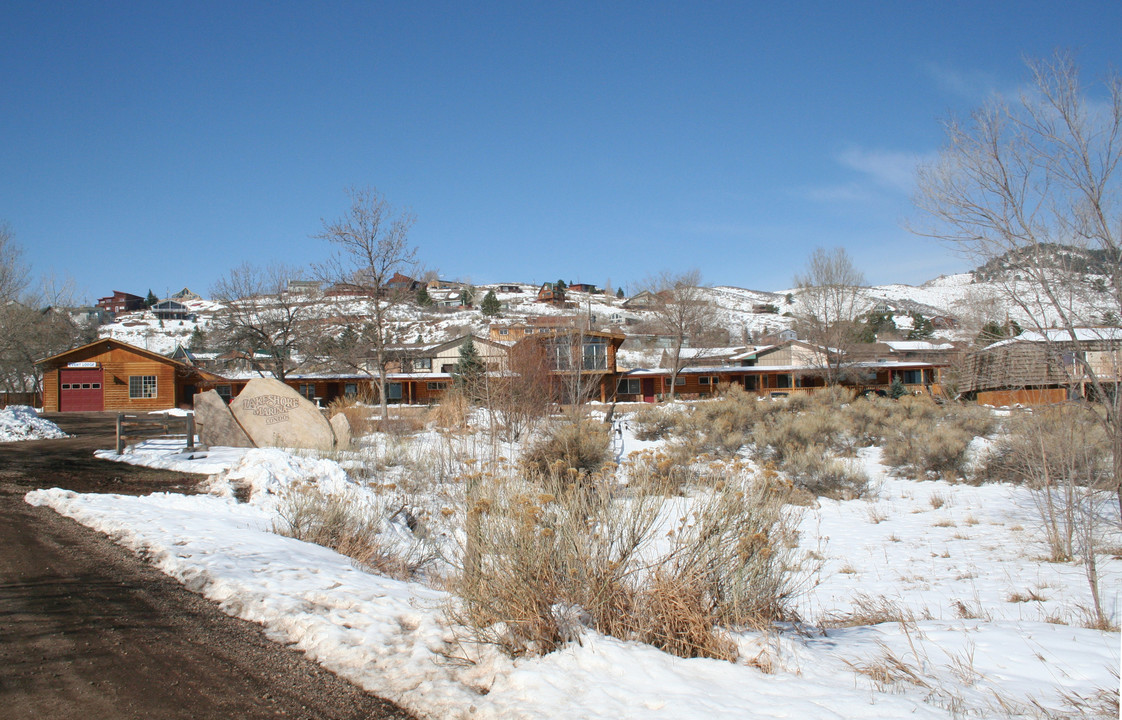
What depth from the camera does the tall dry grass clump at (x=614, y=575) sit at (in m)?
4.14

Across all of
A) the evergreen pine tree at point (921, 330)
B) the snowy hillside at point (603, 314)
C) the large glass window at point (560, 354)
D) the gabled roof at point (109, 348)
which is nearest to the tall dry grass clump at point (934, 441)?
the snowy hillside at point (603, 314)

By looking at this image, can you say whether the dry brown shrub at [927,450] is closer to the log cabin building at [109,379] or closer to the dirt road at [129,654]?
the dirt road at [129,654]

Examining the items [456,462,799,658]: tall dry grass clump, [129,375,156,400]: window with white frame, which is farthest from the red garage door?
[456,462,799,658]: tall dry grass clump

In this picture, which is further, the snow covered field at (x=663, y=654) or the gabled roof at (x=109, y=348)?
the gabled roof at (x=109, y=348)

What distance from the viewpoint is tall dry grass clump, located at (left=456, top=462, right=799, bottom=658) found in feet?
13.6

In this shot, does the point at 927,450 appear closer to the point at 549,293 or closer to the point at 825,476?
the point at 825,476

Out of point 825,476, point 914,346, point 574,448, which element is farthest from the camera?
point 914,346

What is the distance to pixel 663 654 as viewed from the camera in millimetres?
3984

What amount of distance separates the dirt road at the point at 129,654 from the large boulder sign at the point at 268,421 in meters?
8.37

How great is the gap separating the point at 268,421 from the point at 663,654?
13.3 metres

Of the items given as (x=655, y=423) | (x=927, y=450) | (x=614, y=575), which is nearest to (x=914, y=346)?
(x=655, y=423)

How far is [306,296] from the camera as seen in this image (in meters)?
37.8

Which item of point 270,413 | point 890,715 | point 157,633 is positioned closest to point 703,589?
point 890,715

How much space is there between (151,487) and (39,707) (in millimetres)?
8120
